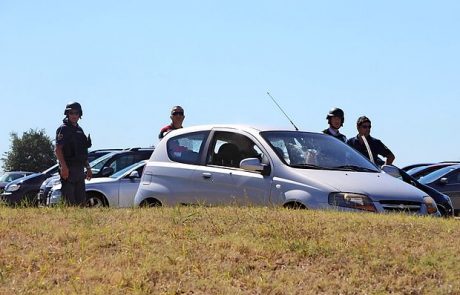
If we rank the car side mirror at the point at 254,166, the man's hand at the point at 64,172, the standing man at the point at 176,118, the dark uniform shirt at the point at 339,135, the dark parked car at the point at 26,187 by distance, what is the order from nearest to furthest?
the car side mirror at the point at 254,166 < the man's hand at the point at 64,172 < the dark uniform shirt at the point at 339,135 < the standing man at the point at 176,118 < the dark parked car at the point at 26,187

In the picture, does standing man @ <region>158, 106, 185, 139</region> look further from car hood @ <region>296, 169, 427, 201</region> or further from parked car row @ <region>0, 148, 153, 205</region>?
car hood @ <region>296, 169, 427, 201</region>

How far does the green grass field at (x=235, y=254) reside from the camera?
16.5 ft

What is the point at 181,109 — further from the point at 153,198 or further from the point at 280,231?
the point at 280,231

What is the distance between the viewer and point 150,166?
935 centimetres

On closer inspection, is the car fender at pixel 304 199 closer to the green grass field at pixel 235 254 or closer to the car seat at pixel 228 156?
the green grass field at pixel 235 254

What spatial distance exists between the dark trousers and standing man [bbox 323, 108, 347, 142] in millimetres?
3426

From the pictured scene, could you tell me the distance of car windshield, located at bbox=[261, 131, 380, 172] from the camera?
828 centimetres

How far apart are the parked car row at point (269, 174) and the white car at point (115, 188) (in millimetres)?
3244

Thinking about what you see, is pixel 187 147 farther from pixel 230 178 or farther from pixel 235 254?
pixel 235 254

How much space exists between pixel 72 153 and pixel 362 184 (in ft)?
12.7

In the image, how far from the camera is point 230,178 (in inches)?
330

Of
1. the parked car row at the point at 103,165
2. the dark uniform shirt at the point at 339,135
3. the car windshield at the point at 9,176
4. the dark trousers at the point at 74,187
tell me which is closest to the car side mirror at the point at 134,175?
the parked car row at the point at 103,165

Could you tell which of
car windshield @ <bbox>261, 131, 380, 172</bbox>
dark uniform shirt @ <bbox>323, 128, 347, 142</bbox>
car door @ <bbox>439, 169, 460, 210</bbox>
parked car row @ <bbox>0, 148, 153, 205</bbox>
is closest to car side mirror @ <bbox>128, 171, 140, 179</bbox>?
parked car row @ <bbox>0, 148, 153, 205</bbox>

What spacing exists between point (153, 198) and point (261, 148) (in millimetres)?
1614
